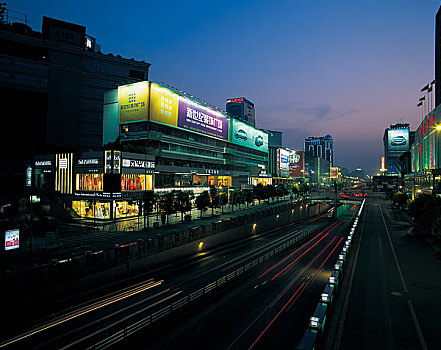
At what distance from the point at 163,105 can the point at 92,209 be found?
1652 inches

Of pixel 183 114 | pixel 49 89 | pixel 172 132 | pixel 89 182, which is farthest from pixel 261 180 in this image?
pixel 89 182

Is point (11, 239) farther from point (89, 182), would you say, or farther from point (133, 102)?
point (133, 102)

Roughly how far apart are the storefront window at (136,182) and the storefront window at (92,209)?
5.42m

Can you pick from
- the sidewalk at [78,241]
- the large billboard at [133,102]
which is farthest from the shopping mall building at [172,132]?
the sidewalk at [78,241]

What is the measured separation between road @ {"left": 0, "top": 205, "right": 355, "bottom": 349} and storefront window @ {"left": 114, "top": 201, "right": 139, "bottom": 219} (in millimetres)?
27029

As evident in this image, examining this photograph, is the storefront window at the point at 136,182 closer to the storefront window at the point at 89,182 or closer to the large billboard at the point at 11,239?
the storefront window at the point at 89,182

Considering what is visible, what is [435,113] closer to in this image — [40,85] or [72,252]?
[72,252]

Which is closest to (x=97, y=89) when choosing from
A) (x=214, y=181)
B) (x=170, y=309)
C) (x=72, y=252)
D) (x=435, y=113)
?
(x=214, y=181)

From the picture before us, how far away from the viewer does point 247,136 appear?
479 feet

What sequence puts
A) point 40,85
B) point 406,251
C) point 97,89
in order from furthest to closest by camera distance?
point 97,89
point 40,85
point 406,251

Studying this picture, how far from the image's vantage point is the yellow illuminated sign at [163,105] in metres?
83.1

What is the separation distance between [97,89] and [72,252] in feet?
293

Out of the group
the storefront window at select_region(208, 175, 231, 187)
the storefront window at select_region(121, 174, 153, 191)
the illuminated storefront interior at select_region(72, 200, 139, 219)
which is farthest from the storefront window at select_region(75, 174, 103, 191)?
the storefront window at select_region(208, 175, 231, 187)

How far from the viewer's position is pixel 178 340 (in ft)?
56.3
